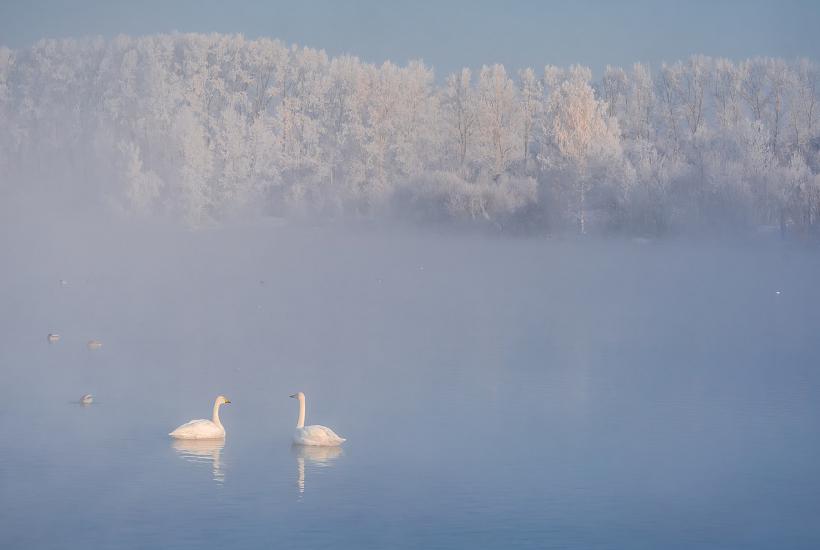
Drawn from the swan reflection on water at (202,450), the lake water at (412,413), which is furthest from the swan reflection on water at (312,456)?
the swan reflection on water at (202,450)

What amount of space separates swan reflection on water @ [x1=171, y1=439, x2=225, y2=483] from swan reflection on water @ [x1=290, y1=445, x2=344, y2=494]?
656 millimetres

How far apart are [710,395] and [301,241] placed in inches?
1256

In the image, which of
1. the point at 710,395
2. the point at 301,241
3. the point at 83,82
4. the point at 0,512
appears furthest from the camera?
the point at 83,82

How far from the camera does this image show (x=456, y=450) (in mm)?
11266

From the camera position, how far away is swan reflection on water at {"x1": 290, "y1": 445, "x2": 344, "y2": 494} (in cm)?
1043

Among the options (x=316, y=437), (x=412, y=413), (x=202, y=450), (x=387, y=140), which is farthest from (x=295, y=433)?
(x=387, y=140)

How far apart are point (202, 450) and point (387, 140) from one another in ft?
148

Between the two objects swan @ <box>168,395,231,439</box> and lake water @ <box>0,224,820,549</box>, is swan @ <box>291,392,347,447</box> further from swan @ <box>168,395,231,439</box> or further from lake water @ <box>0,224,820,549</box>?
swan @ <box>168,395,231,439</box>

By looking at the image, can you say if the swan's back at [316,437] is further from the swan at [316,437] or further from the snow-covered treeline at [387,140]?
the snow-covered treeline at [387,140]

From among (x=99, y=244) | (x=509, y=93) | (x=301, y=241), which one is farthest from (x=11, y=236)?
(x=509, y=93)

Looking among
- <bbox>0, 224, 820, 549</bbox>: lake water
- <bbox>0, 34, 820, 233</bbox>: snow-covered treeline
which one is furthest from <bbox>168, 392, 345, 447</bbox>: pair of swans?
<bbox>0, 34, 820, 233</bbox>: snow-covered treeline

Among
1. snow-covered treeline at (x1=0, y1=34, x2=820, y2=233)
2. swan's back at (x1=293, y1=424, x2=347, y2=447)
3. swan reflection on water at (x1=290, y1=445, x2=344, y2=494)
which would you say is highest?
snow-covered treeline at (x1=0, y1=34, x2=820, y2=233)

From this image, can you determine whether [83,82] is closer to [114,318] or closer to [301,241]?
[301,241]

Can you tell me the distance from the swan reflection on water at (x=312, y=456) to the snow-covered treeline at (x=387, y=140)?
1316 inches
